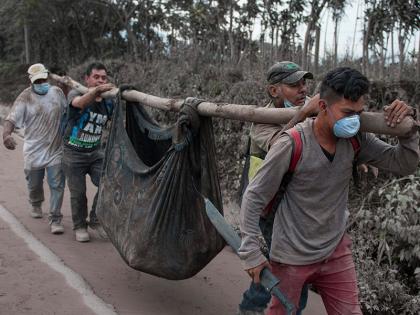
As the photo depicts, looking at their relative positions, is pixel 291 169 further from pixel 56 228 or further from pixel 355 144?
pixel 56 228

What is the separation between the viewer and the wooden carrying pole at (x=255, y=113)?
224 cm

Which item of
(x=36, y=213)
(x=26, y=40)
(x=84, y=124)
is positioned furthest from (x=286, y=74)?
(x=26, y=40)

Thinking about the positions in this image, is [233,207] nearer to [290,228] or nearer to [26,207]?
[26,207]

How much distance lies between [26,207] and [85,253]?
1.91m

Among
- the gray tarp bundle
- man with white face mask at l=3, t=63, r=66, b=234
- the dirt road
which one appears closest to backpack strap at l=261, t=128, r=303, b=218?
the gray tarp bundle

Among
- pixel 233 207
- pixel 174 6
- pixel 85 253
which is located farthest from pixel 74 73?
pixel 85 253

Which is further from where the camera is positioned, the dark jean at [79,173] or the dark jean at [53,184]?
the dark jean at [53,184]

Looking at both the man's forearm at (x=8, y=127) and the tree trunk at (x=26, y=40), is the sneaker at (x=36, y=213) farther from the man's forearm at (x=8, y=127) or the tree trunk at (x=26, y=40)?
the tree trunk at (x=26, y=40)

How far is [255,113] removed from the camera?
287 centimetres

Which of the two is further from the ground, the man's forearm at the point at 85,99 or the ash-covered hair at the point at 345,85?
the ash-covered hair at the point at 345,85

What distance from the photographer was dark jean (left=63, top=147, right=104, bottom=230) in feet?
16.7

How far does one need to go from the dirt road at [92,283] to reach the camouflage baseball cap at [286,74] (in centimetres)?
172

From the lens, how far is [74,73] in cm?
1683

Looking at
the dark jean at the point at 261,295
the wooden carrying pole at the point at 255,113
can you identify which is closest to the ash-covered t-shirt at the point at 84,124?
the wooden carrying pole at the point at 255,113
